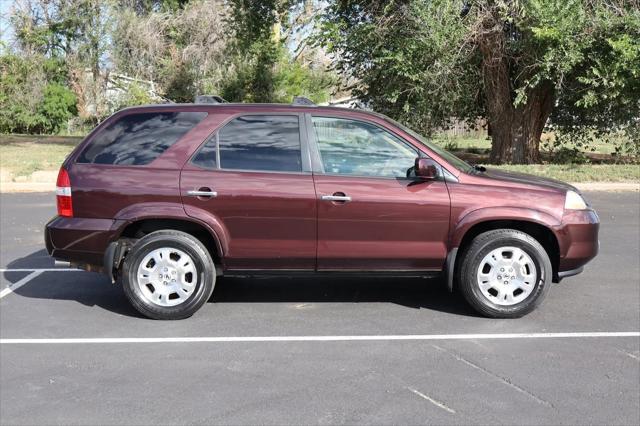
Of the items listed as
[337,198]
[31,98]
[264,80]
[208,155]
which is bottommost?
[337,198]

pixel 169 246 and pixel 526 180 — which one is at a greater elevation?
pixel 526 180

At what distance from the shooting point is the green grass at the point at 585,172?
15391mm

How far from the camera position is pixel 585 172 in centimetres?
1623

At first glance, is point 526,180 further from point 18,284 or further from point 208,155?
point 18,284

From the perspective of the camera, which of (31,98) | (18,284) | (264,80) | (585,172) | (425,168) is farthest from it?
(31,98)

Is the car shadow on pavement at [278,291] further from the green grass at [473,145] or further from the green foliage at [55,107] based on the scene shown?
the green foliage at [55,107]

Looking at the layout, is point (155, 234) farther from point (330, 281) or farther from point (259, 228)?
point (330, 281)

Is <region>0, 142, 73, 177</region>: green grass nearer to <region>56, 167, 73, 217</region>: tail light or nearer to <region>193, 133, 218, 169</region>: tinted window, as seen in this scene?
<region>56, 167, 73, 217</region>: tail light

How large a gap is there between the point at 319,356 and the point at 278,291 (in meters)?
1.89

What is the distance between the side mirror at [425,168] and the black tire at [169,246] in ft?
6.27

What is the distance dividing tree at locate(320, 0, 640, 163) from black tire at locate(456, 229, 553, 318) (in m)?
10.3

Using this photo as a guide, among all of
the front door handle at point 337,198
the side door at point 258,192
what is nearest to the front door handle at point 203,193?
the side door at point 258,192

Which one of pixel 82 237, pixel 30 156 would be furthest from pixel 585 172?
pixel 30 156

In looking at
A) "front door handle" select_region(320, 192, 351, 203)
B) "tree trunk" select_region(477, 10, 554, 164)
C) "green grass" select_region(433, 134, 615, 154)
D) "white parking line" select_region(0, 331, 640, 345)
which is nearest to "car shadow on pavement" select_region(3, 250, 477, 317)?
"white parking line" select_region(0, 331, 640, 345)
